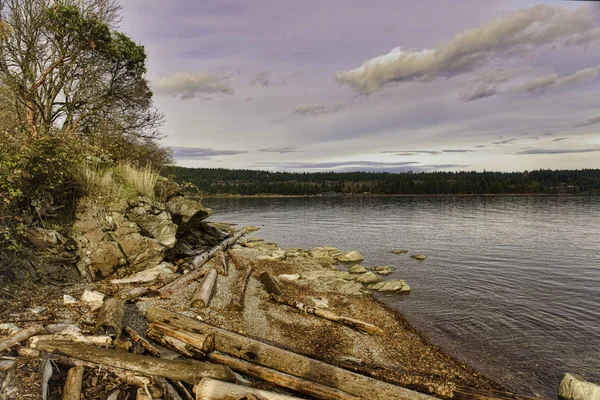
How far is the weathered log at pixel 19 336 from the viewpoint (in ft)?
21.8

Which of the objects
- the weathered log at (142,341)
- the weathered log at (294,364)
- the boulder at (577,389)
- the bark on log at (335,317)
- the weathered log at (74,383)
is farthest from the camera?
A: the bark on log at (335,317)

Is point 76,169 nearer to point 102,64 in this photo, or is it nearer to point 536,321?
point 102,64

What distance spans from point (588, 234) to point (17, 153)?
172ft

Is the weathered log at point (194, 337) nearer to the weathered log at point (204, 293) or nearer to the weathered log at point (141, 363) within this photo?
the weathered log at point (141, 363)

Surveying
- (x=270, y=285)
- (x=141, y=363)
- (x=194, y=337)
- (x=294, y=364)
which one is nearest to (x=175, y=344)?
(x=194, y=337)

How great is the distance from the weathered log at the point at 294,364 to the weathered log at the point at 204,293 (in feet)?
7.27

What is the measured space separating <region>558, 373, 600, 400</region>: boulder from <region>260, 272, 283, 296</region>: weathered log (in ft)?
33.3

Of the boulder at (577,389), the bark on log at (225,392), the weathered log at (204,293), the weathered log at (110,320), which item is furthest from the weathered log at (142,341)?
the boulder at (577,389)

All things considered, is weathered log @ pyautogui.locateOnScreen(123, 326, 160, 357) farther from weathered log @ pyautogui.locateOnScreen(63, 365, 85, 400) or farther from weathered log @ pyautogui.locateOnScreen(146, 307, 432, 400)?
weathered log @ pyautogui.locateOnScreen(63, 365, 85, 400)

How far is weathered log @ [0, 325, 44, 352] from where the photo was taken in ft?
21.8

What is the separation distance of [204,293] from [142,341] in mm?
4224

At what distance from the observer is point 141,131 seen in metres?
26.7

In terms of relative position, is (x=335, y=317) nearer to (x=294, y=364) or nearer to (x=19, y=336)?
(x=294, y=364)

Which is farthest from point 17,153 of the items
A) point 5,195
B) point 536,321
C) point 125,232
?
point 536,321
